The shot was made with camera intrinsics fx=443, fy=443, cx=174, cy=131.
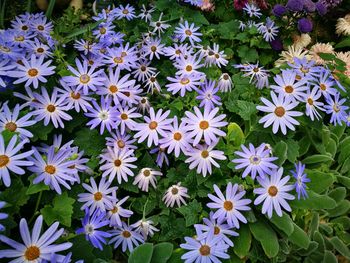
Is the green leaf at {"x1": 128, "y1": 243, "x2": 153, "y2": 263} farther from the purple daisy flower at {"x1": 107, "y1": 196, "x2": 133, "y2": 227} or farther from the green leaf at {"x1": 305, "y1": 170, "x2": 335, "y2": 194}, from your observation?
the green leaf at {"x1": 305, "y1": 170, "x2": 335, "y2": 194}

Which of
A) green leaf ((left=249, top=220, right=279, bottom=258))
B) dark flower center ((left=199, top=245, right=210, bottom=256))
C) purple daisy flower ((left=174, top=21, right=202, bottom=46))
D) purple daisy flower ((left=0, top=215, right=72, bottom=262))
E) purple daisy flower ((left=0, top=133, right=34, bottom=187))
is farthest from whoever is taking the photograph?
purple daisy flower ((left=174, top=21, right=202, bottom=46))

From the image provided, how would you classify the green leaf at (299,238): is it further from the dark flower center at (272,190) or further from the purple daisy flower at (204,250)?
the purple daisy flower at (204,250)

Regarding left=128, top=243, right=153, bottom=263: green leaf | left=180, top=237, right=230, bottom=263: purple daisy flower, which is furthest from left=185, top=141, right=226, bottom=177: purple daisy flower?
left=128, top=243, right=153, bottom=263: green leaf

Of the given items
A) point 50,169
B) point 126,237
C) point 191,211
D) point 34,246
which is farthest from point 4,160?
point 191,211

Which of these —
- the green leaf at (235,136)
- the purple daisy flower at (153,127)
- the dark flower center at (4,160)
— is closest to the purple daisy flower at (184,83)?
the purple daisy flower at (153,127)

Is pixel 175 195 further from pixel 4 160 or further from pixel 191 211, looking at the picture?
pixel 4 160

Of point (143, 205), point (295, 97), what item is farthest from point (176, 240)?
point (295, 97)
